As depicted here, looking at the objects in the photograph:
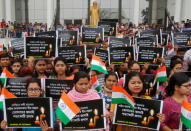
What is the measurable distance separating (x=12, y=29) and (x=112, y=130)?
22.8 m

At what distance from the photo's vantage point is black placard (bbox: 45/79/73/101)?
Result: 437cm

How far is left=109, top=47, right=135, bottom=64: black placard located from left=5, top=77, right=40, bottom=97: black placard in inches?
104

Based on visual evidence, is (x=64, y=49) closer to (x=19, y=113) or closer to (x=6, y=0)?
(x=19, y=113)

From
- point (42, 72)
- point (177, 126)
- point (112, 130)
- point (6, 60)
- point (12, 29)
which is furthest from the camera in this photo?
point (12, 29)

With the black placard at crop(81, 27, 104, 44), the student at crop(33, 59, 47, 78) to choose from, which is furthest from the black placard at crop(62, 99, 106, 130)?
the black placard at crop(81, 27, 104, 44)

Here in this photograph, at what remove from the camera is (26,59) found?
652 centimetres

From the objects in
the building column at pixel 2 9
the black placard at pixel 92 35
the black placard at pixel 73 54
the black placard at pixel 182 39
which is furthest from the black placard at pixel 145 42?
the building column at pixel 2 9

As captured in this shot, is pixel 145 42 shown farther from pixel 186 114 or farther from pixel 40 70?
pixel 186 114

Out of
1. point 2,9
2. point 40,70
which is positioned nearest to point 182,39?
point 40,70

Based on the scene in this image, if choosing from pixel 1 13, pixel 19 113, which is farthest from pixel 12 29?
pixel 19 113

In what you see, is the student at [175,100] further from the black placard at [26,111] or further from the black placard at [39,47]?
the black placard at [39,47]

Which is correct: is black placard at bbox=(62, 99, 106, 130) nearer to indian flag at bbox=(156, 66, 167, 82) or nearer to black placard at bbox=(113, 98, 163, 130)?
black placard at bbox=(113, 98, 163, 130)

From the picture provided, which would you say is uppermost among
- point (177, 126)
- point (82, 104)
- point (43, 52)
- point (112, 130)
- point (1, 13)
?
point (1, 13)

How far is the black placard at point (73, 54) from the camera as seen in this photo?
6203 mm
